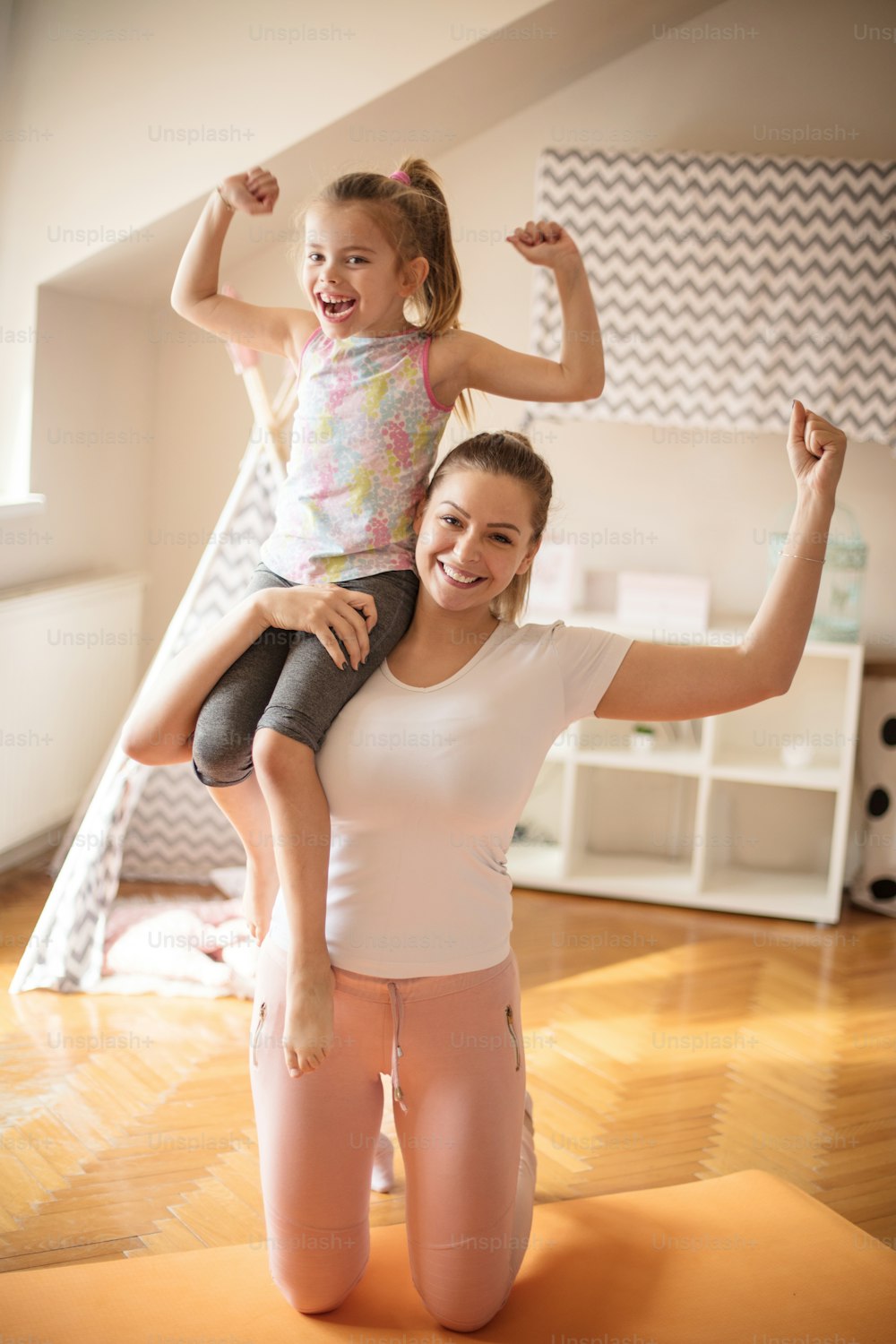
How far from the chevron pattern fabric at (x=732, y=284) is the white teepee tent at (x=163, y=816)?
955 millimetres

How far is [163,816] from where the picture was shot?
3789 mm

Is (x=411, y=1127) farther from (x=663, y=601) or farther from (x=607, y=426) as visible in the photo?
(x=607, y=426)

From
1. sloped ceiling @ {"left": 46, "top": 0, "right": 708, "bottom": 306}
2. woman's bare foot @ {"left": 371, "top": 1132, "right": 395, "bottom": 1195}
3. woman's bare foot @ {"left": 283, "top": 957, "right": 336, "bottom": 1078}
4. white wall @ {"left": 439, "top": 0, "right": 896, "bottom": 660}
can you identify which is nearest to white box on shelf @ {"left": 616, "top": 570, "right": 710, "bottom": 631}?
white wall @ {"left": 439, "top": 0, "right": 896, "bottom": 660}

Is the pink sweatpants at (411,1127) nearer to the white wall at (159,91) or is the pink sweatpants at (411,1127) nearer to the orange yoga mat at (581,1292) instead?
the orange yoga mat at (581,1292)

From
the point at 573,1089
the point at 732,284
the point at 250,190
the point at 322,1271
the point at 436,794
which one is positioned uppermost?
the point at 732,284

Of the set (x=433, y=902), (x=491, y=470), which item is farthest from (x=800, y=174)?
(x=433, y=902)

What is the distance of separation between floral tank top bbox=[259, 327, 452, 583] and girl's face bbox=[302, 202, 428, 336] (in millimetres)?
46

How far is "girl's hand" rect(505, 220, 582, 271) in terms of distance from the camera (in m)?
1.89

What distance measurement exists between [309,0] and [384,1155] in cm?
282

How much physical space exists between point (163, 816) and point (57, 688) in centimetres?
50

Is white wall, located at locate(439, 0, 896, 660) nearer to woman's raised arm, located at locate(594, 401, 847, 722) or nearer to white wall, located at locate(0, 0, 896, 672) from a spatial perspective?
white wall, located at locate(0, 0, 896, 672)

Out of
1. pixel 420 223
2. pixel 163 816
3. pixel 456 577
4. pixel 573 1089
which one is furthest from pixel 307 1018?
pixel 163 816

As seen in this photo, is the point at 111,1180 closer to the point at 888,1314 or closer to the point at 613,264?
the point at 888,1314

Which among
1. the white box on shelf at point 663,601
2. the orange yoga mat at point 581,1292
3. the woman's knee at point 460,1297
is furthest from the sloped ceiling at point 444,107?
the woman's knee at point 460,1297
